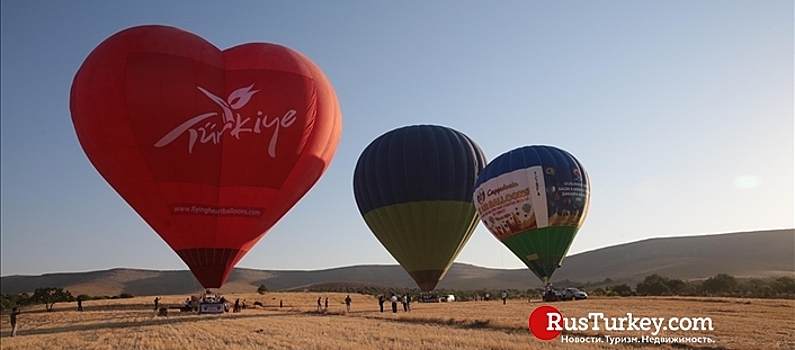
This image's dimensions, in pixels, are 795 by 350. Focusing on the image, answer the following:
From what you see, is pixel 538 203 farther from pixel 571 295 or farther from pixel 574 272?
pixel 574 272

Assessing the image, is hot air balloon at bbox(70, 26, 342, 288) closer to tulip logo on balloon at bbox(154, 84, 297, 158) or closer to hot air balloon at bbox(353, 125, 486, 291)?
tulip logo on balloon at bbox(154, 84, 297, 158)

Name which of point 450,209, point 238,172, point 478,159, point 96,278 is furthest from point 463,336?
point 96,278

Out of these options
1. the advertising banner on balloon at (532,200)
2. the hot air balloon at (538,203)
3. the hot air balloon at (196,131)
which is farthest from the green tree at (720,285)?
the hot air balloon at (196,131)

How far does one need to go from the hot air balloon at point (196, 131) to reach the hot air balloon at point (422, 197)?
10.4 meters

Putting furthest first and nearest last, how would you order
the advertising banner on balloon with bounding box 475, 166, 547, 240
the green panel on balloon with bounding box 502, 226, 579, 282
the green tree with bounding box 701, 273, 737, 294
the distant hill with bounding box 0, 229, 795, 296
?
the distant hill with bounding box 0, 229, 795, 296 < the green tree with bounding box 701, 273, 737, 294 < the advertising banner on balloon with bounding box 475, 166, 547, 240 < the green panel on balloon with bounding box 502, 226, 579, 282

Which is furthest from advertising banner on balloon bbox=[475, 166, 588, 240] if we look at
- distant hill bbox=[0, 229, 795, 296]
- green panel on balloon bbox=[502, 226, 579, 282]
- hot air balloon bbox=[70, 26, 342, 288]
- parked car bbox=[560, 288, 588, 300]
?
distant hill bbox=[0, 229, 795, 296]

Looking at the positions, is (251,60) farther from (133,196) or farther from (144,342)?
(144,342)

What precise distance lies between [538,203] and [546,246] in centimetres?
195

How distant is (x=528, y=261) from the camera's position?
29.0 m

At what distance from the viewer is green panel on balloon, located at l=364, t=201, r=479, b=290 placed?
104 feet

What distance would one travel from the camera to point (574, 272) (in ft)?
380

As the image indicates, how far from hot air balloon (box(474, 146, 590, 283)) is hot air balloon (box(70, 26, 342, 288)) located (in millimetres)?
11008

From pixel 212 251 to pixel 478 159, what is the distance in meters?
17.0

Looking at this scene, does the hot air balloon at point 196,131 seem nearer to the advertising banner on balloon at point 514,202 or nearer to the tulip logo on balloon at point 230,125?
the tulip logo on balloon at point 230,125
